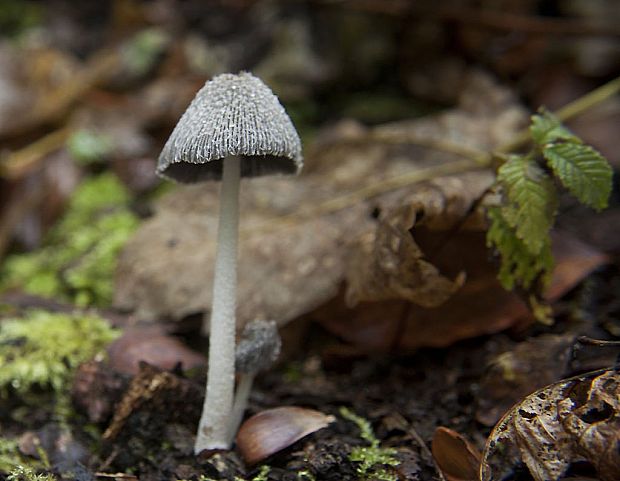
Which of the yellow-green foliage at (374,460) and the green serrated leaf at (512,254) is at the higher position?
the green serrated leaf at (512,254)

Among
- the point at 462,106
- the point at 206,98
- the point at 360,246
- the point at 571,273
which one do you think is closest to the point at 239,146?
the point at 206,98

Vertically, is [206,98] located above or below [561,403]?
above

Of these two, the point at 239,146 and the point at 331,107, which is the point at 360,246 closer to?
the point at 239,146

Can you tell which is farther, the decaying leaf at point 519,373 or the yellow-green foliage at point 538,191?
the decaying leaf at point 519,373

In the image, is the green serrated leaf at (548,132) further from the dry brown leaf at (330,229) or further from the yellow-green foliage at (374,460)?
the yellow-green foliage at (374,460)

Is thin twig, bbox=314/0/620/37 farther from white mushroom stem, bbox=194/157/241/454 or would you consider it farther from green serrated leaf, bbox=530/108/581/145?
white mushroom stem, bbox=194/157/241/454

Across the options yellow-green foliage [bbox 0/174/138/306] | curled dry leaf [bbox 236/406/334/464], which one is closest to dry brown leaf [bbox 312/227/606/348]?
curled dry leaf [bbox 236/406/334/464]

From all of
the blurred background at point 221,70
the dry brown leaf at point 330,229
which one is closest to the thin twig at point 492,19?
the blurred background at point 221,70
